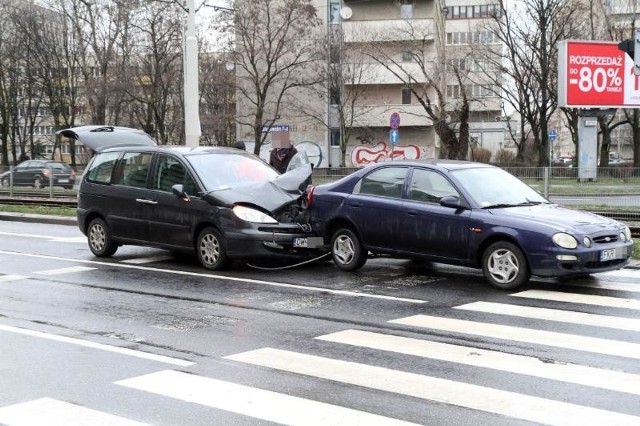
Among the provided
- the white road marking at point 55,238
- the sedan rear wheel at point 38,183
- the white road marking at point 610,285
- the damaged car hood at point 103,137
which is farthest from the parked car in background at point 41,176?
the white road marking at point 610,285

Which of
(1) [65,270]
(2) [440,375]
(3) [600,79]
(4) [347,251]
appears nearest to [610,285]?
(4) [347,251]

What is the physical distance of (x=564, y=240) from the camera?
8828 millimetres

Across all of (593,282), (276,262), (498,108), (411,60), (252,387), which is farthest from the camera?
(498,108)

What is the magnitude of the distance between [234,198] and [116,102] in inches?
1566

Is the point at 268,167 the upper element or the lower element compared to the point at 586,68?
lower

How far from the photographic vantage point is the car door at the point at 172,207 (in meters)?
11.2

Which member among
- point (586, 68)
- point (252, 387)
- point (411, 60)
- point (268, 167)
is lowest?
point (252, 387)

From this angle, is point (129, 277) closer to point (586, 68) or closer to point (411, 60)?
point (586, 68)

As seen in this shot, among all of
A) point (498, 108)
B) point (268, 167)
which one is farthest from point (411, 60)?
point (268, 167)

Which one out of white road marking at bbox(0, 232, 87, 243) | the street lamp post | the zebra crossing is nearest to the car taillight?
the zebra crossing

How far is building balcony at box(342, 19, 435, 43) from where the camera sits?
52.9m

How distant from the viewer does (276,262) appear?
1202 centimetres

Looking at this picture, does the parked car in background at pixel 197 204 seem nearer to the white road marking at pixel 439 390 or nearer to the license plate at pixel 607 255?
the license plate at pixel 607 255

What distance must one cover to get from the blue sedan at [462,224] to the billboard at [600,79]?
76.5 ft
